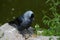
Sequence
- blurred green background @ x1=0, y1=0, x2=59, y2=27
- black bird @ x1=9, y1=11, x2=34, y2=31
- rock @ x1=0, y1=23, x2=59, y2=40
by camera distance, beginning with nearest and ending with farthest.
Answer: rock @ x1=0, y1=23, x2=59, y2=40 → black bird @ x1=9, y1=11, x2=34, y2=31 → blurred green background @ x1=0, y1=0, x2=59, y2=27

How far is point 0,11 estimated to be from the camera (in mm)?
9234

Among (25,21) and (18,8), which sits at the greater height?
(18,8)

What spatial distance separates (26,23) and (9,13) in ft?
16.3

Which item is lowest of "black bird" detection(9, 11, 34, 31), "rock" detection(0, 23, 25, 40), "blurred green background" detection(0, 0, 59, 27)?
"rock" detection(0, 23, 25, 40)

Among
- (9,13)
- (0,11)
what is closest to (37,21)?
(9,13)

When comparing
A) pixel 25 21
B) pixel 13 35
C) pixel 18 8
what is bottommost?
pixel 13 35

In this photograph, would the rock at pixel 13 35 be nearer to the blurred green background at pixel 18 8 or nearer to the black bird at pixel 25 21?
the black bird at pixel 25 21

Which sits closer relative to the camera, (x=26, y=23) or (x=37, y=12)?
(x=26, y=23)

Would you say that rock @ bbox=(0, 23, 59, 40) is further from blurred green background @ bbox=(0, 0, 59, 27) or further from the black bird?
blurred green background @ bbox=(0, 0, 59, 27)

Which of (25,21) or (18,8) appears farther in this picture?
(18,8)

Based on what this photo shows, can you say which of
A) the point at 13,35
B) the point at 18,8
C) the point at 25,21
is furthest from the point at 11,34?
the point at 18,8

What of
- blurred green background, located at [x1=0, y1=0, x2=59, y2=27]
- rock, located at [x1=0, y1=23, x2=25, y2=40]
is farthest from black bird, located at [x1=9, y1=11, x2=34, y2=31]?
blurred green background, located at [x1=0, y1=0, x2=59, y2=27]

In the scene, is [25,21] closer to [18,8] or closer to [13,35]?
[13,35]

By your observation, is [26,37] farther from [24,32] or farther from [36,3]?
[36,3]
